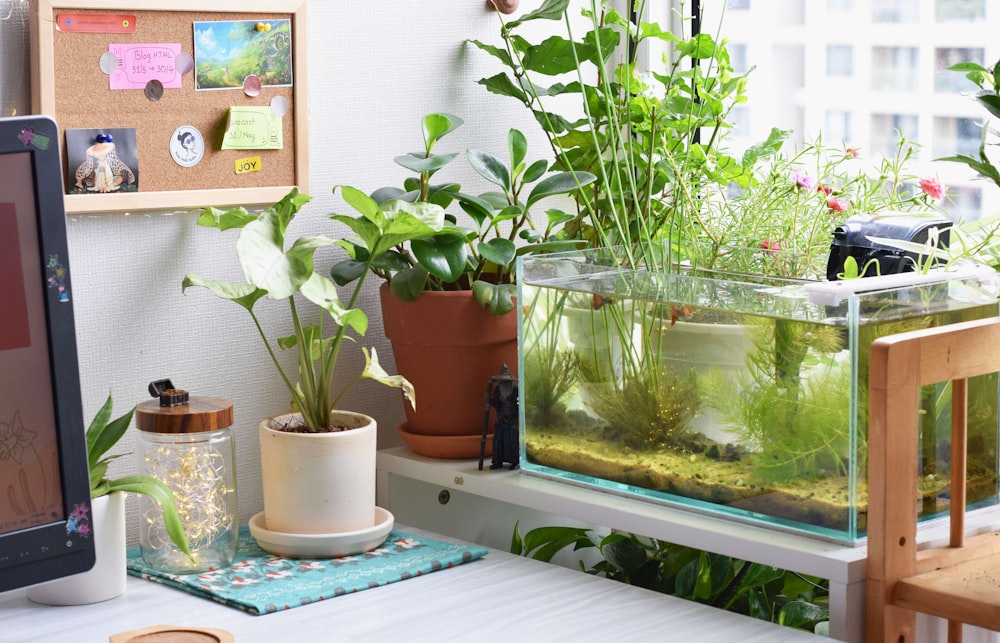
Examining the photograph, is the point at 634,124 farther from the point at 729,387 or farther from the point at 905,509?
the point at 905,509

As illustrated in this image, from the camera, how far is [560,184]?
1447mm

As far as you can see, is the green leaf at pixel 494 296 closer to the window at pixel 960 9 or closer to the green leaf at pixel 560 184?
the green leaf at pixel 560 184

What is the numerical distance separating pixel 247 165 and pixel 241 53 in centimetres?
13

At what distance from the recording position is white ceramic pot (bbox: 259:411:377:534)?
128 cm

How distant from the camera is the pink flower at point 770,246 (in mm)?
1425

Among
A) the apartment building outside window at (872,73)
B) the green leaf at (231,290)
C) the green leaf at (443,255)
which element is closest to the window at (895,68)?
the apartment building outside window at (872,73)

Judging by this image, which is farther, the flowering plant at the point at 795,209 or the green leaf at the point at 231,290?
the flowering plant at the point at 795,209

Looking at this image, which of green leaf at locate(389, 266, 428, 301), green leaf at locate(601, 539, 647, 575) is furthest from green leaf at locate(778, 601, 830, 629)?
green leaf at locate(389, 266, 428, 301)

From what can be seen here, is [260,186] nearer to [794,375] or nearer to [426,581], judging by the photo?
[426,581]

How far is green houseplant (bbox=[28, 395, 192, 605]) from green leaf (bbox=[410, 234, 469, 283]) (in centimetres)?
38

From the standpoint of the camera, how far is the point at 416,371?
146 centimetres

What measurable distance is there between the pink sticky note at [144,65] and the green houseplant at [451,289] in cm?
26

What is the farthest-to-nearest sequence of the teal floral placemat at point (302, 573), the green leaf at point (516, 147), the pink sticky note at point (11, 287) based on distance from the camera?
the green leaf at point (516, 147), the teal floral placemat at point (302, 573), the pink sticky note at point (11, 287)

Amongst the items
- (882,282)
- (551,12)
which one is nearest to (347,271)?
(551,12)
